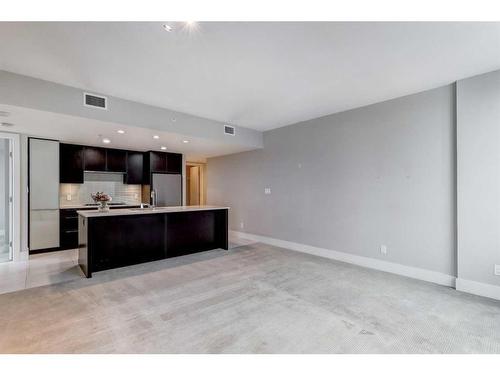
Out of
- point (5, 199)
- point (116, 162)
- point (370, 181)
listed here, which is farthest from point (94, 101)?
point (370, 181)

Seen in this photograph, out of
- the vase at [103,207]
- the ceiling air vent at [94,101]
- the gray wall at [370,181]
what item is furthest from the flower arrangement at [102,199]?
→ the gray wall at [370,181]

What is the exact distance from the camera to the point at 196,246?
188 inches

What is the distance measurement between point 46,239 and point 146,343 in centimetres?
433

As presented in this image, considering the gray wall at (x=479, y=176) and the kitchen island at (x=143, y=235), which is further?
the kitchen island at (x=143, y=235)

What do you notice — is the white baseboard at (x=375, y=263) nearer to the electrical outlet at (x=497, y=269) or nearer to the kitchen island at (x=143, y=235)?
the electrical outlet at (x=497, y=269)

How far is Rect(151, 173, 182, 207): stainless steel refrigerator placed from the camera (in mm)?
6043

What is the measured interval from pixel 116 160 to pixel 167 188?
136 centimetres

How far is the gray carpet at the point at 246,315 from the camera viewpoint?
1.90 metres

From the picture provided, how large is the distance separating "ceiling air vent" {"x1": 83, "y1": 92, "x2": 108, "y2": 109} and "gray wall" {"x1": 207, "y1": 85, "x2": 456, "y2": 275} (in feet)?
11.2

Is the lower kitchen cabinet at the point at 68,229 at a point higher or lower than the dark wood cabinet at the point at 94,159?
lower

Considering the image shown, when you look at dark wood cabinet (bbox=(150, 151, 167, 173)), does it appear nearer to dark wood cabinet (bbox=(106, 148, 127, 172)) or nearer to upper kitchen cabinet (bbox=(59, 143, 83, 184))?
dark wood cabinet (bbox=(106, 148, 127, 172))

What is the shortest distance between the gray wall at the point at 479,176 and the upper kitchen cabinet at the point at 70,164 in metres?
6.90

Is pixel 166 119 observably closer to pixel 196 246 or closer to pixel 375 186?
pixel 196 246

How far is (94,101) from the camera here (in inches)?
136
